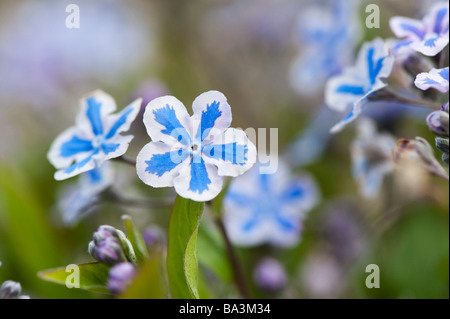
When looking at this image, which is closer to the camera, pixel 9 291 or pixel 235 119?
pixel 9 291

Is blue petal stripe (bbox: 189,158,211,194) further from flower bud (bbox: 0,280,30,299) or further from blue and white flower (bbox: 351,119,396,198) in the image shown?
blue and white flower (bbox: 351,119,396,198)

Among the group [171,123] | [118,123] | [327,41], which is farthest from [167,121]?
[327,41]

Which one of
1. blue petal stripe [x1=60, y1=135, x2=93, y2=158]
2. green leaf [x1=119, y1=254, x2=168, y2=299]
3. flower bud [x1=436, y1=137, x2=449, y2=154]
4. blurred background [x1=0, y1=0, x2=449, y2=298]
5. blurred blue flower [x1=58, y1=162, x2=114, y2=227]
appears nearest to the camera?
green leaf [x1=119, y1=254, x2=168, y2=299]

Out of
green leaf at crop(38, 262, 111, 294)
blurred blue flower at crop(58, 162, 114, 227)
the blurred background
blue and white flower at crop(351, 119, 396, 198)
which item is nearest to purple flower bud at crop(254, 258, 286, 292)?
the blurred background

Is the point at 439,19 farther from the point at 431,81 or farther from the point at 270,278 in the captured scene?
the point at 270,278

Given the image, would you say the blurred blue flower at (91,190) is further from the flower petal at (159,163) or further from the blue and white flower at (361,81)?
the blue and white flower at (361,81)
